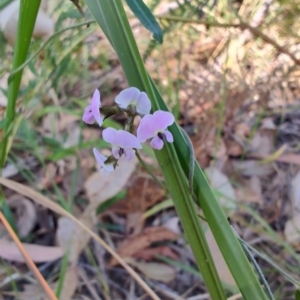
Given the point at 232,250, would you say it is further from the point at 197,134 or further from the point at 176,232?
the point at 197,134

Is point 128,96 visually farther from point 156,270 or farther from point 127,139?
point 156,270

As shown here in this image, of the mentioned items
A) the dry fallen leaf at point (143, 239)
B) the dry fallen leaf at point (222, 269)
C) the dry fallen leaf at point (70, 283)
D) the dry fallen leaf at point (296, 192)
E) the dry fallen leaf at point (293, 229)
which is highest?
the dry fallen leaf at point (70, 283)

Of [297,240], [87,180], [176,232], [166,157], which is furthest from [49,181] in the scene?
[166,157]

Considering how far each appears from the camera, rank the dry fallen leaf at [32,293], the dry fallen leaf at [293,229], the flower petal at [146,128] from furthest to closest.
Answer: the dry fallen leaf at [293,229] < the dry fallen leaf at [32,293] < the flower petal at [146,128]

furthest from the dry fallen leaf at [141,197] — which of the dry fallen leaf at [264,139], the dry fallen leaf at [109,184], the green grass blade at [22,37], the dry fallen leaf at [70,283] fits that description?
the green grass blade at [22,37]

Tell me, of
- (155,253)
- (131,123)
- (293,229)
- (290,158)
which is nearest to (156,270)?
(155,253)

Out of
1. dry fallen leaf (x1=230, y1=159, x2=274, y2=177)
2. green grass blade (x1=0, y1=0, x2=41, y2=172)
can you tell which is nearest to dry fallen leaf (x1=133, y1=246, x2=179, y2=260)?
dry fallen leaf (x1=230, y1=159, x2=274, y2=177)

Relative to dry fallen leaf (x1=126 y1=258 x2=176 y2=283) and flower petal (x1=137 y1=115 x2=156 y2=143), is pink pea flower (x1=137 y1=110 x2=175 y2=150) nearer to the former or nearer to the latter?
flower petal (x1=137 y1=115 x2=156 y2=143)

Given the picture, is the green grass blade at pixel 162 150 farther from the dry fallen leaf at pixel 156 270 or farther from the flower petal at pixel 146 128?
the dry fallen leaf at pixel 156 270
